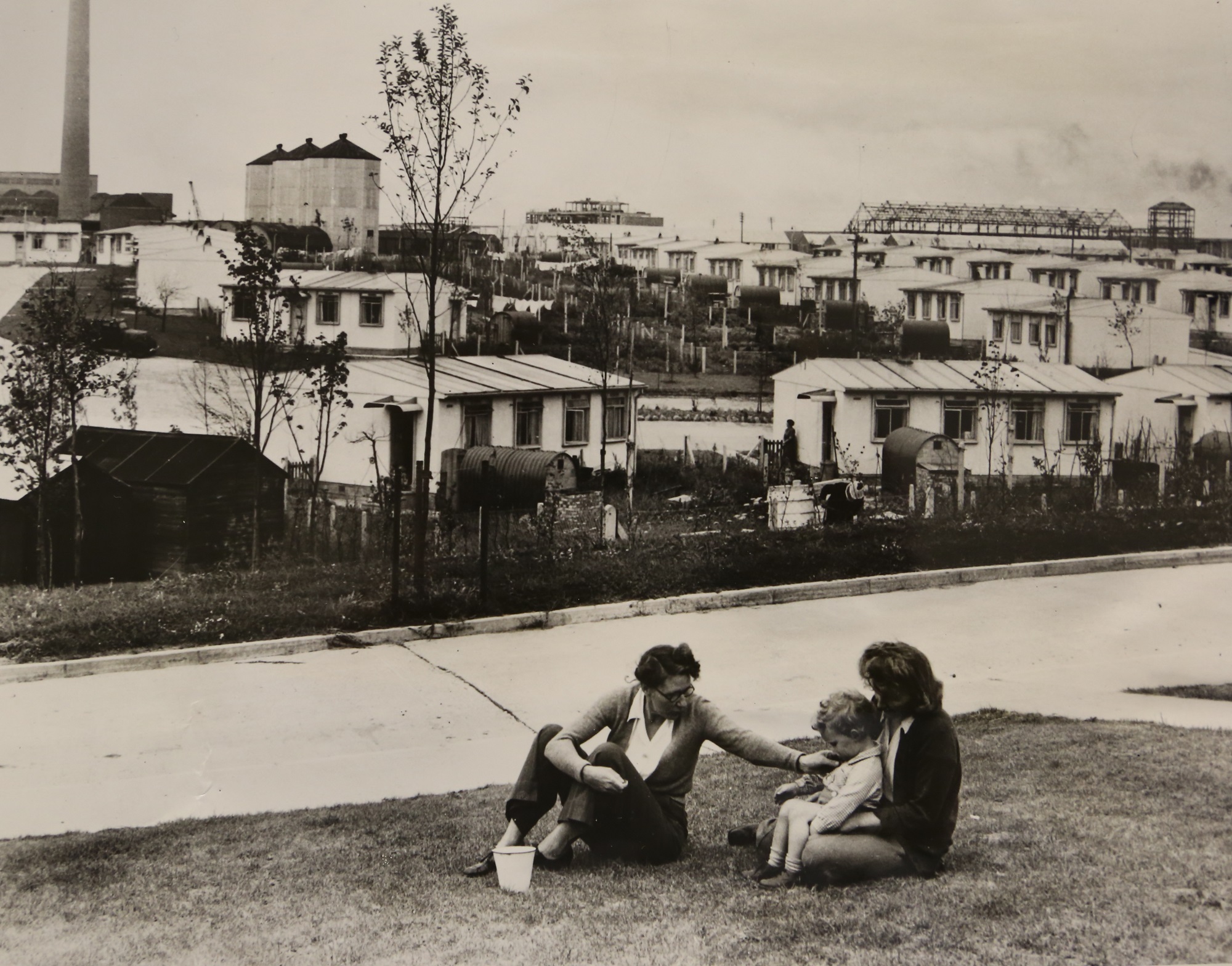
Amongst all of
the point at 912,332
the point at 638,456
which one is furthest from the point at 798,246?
the point at 638,456

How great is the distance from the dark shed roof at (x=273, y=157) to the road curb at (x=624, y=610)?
219 centimetres

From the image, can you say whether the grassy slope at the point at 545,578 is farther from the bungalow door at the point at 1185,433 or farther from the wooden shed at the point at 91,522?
the bungalow door at the point at 1185,433

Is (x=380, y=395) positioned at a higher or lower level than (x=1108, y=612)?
higher

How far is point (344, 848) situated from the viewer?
4422mm

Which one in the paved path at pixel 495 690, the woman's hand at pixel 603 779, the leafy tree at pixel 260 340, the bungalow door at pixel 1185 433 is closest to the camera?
the woman's hand at pixel 603 779

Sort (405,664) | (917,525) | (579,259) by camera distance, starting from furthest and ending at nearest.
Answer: (917,525) → (579,259) → (405,664)

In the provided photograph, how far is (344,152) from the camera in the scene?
569cm

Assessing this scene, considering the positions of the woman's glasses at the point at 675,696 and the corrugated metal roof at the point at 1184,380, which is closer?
the woman's glasses at the point at 675,696

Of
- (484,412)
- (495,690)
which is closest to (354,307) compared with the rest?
(484,412)

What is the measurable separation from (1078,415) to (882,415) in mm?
1020

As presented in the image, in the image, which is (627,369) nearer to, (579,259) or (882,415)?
(579,259)

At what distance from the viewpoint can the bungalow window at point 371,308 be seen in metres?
5.71

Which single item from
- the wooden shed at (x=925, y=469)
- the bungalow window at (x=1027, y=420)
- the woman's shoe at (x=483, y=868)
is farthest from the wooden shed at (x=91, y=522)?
the bungalow window at (x=1027, y=420)

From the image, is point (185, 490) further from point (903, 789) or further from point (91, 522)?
point (903, 789)
